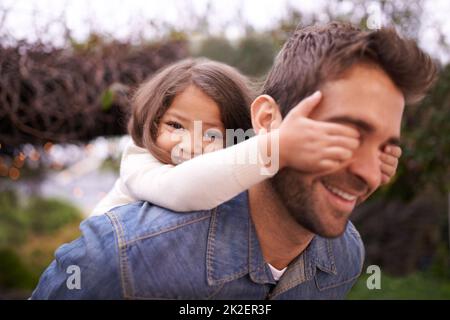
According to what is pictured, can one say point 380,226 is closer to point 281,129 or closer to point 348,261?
point 348,261

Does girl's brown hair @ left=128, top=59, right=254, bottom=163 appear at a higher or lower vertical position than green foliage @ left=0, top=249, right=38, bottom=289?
higher

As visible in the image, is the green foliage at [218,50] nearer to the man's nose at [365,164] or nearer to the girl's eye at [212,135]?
the girl's eye at [212,135]

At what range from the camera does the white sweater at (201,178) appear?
4.65 ft

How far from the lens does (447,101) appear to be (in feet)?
15.8

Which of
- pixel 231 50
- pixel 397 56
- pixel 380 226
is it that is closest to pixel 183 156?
pixel 397 56

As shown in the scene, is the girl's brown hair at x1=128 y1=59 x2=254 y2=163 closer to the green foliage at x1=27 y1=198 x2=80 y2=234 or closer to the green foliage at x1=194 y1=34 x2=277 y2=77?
the green foliage at x1=194 y1=34 x2=277 y2=77

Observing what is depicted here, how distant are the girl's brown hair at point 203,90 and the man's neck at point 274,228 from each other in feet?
1.41

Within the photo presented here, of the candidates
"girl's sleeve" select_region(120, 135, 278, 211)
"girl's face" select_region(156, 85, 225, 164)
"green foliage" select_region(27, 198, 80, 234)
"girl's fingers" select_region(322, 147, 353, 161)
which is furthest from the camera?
"green foliage" select_region(27, 198, 80, 234)

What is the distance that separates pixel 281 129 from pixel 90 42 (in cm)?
327

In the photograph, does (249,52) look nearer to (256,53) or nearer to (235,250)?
(256,53)

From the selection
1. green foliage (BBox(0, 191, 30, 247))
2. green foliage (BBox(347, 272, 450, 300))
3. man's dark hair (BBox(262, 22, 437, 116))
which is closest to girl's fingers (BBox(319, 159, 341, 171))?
man's dark hair (BBox(262, 22, 437, 116))

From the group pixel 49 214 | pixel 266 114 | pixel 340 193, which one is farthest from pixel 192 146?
pixel 49 214

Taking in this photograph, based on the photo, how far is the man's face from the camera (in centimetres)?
143
